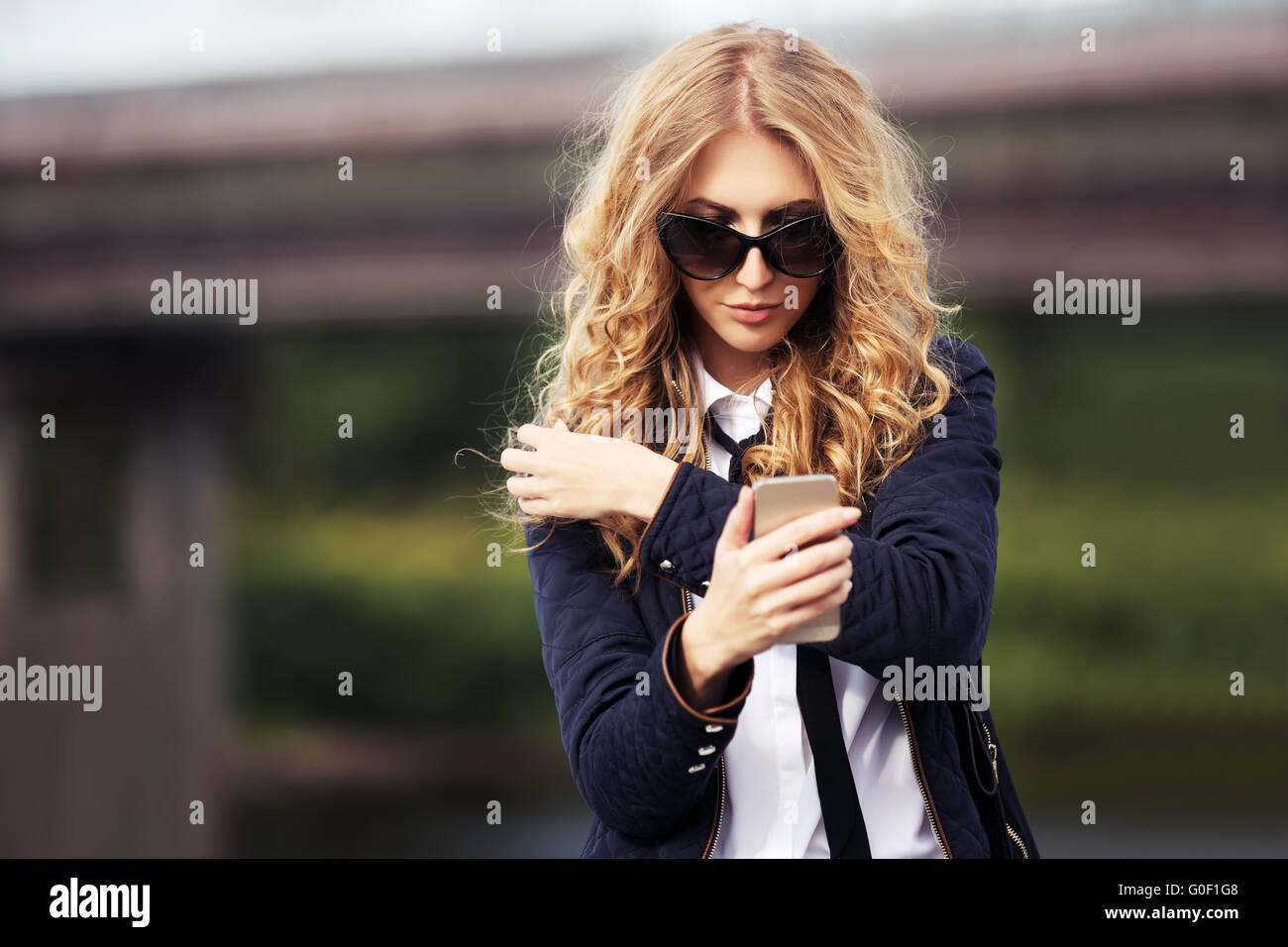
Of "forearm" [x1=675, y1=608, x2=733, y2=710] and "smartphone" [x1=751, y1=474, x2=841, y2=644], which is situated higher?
"smartphone" [x1=751, y1=474, x2=841, y2=644]

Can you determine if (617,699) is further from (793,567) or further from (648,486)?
(793,567)

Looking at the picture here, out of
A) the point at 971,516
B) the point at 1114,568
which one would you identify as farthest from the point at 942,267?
the point at 971,516

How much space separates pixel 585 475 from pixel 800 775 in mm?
573

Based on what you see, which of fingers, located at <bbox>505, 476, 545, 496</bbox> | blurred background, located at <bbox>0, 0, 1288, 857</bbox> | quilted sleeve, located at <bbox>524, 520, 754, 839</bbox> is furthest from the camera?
blurred background, located at <bbox>0, 0, 1288, 857</bbox>

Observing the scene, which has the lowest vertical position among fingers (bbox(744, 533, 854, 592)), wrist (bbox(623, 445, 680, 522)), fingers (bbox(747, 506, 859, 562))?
fingers (bbox(744, 533, 854, 592))

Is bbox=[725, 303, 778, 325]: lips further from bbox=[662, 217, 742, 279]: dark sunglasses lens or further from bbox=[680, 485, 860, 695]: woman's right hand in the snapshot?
bbox=[680, 485, 860, 695]: woman's right hand

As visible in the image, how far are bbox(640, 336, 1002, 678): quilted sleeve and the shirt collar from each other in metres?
0.28

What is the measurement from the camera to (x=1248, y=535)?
6355 millimetres

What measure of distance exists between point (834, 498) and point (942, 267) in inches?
167

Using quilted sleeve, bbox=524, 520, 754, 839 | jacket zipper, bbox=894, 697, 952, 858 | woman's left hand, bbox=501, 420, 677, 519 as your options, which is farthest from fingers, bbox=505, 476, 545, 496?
jacket zipper, bbox=894, 697, 952, 858

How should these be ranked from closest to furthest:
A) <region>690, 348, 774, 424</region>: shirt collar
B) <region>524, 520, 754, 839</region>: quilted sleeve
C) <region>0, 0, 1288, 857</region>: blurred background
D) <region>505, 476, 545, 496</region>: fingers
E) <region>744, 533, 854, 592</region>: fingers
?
1. <region>744, 533, 854, 592</region>: fingers
2. <region>524, 520, 754, 839</region>: quilted sleeve
3. <region>505, 476, 545, 496</region>: fingers
4. <region>690, 348, 774, 424</region>: shirt collar
5. <region>0, 0, 1288, 857</region>: blurred background

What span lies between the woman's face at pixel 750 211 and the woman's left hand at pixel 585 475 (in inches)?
11.7

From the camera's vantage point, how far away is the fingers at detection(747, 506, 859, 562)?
135cm

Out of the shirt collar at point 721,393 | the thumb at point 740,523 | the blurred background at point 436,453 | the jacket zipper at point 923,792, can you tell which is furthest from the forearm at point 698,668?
the blurred background at point 436,453
